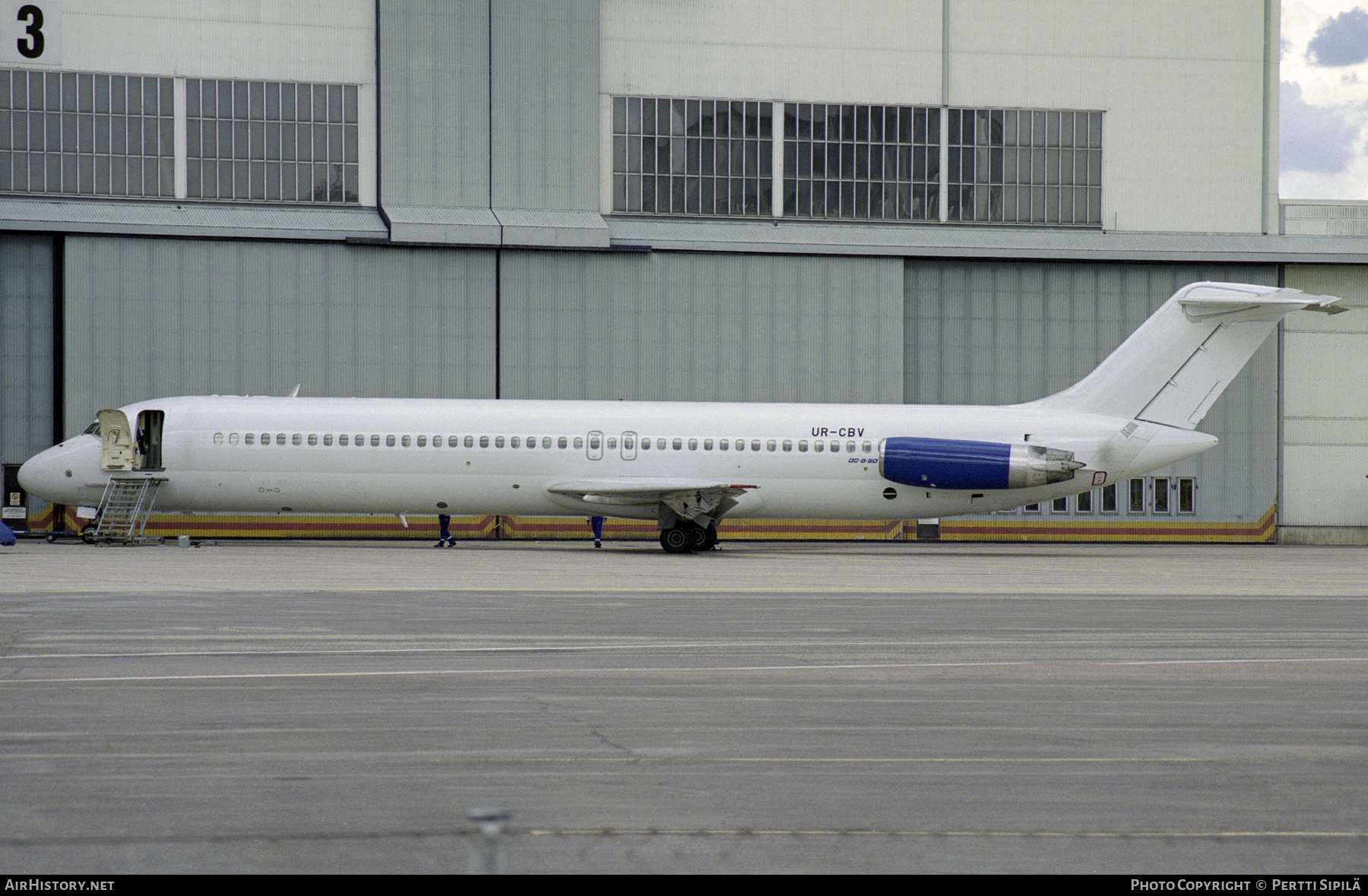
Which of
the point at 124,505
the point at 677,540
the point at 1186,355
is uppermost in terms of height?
the point at 1186,355

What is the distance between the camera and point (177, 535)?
37.9 m

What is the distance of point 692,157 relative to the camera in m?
41.1

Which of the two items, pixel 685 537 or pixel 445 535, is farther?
pixel 445 535

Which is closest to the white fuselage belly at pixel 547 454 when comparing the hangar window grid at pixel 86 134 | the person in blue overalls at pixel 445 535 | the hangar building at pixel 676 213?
the person in blue overalls at pixel 445 535

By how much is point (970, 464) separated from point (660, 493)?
7.23 metres

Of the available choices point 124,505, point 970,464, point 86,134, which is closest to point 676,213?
point 970,464

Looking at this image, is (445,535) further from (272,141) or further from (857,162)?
(857,162)

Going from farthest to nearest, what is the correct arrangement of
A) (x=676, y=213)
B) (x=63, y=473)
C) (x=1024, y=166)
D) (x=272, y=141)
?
(x=1024, y=166) → (x=676, y=213) → (x=272, y=141) → (x=63, y=473)

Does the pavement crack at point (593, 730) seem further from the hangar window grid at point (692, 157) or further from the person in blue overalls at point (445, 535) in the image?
the hangar window grid at point (692, 157)

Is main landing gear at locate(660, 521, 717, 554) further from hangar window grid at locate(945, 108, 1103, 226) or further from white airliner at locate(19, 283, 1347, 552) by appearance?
hangar window grid at locate(945, 108, 1103, 226)

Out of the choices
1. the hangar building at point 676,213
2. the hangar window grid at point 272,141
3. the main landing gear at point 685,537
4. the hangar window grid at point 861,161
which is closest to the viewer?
the main landing gear at point 685,537

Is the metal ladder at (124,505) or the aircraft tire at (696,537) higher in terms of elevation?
the metal ladder at (124,505)

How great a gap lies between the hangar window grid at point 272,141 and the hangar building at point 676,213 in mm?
86

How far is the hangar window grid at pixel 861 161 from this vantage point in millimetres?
41500
